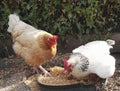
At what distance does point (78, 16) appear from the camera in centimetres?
622

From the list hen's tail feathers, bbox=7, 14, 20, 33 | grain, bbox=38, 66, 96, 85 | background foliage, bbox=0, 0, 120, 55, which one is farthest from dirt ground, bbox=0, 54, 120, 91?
hen's tail feathers, bbox=7, 14, 20, 33

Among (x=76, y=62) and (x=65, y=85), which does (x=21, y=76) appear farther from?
(x=76, y=62)

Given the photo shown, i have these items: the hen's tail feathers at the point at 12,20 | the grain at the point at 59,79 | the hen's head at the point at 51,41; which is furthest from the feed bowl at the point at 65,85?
the hen's tail feathers at the point at 12,20

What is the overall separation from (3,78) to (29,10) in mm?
1173

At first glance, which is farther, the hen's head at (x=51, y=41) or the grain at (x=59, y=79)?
the hen's head at (x=51, y=41)

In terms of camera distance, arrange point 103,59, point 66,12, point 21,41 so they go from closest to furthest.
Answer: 1. point 103,59
2. point 21,41
3. point 66,12

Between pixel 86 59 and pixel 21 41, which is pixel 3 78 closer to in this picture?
pixel 21 41

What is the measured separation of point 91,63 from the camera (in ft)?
16.2

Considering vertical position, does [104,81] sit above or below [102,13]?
below

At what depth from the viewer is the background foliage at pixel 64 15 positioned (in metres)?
6.13

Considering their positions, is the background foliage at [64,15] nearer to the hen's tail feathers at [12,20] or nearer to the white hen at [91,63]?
the hen's tail feathers at [12,20]

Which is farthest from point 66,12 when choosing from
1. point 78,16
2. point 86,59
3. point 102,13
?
point 86,59

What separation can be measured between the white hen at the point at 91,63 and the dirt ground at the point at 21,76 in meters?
0.45

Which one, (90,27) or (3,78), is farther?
(90,27)
